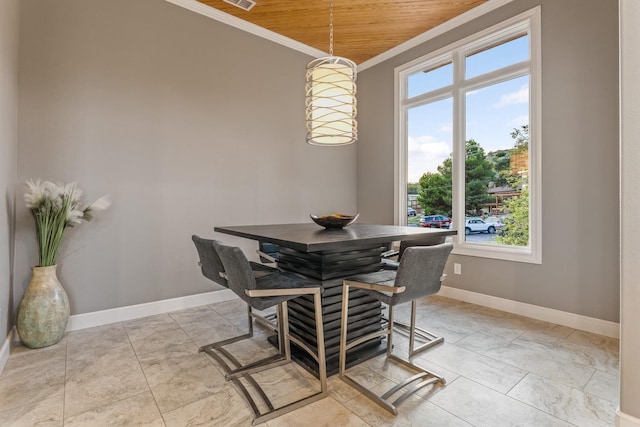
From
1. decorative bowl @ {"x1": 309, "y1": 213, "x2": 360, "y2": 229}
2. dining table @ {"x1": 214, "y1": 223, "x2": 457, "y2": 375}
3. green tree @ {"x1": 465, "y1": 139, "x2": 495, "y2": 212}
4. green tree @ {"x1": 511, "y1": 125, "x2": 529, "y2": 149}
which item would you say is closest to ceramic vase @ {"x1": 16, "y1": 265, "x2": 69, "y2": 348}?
dining table @ {"x1": 214, "y1": 223, "x2": 457, "y2": 375}

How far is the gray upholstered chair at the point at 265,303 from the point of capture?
64.9 inches

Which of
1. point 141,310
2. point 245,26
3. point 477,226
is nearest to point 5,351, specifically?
point 141,310

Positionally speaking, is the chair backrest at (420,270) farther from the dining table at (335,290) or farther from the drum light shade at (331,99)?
the drum light shade at (331,99)

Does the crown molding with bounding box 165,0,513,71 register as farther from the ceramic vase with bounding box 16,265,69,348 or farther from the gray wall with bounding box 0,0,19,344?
the ceramic vase with bounding box 16,265,69,348

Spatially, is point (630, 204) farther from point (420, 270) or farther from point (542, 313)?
point (542, 313)

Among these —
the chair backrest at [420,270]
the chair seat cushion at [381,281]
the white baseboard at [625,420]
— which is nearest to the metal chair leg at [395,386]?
the chair seat cushion at [381,281]

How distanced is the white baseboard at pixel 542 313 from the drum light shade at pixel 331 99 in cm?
235

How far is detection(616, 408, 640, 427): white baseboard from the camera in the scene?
1367 mm

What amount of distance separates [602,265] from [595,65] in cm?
169

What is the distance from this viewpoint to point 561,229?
9.39 ft

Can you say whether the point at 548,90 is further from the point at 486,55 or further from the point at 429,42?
the point at 429,42

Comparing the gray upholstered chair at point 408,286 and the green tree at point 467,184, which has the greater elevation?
the green tree at point 467,184

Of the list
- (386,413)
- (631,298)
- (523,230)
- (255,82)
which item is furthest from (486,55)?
(386,413)

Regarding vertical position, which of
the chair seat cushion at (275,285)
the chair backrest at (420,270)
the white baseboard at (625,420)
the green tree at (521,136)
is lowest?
the white baseboard at (625,420)
